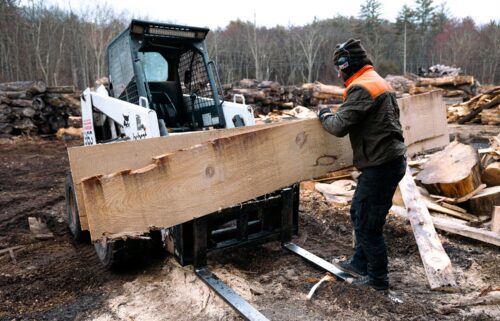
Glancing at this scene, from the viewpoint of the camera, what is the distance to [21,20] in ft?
94.3

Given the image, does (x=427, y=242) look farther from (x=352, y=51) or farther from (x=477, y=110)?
(x=477, y=110)

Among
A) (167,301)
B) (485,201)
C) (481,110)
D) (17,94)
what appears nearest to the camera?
(167,301)

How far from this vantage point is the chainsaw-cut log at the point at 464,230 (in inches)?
177

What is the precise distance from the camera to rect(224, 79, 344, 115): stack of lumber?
17.3 meters

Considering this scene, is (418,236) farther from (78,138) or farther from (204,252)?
(78,138)

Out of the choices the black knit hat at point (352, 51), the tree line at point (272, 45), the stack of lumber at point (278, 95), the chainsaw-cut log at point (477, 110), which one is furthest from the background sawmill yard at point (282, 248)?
the tree line at point (272, 45)

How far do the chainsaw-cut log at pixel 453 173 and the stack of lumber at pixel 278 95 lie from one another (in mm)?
11446

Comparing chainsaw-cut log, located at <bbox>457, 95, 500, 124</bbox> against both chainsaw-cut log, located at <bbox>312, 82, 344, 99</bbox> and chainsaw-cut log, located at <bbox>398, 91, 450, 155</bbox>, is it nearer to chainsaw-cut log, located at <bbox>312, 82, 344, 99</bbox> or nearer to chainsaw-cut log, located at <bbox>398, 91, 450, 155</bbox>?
chainsaw-cut log, located at <bbox>312, 82, 344, 99</bbox>

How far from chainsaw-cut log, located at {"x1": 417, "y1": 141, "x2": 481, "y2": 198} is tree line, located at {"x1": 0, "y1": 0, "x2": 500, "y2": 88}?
1150 inches

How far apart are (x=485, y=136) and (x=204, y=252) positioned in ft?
33.2

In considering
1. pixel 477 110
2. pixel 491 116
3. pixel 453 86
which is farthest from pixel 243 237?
Result: pixel 453 86

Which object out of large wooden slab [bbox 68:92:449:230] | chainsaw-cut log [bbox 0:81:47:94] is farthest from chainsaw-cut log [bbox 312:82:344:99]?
large wooden slab [bbox 68:92:449:230]

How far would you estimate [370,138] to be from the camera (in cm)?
326

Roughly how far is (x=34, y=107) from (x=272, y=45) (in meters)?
35.4
